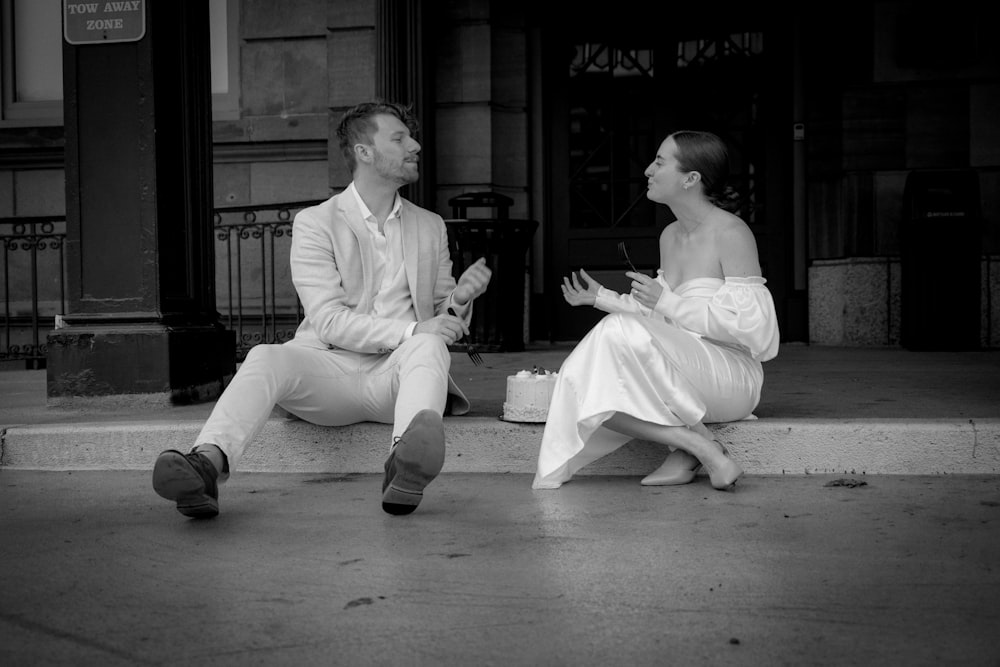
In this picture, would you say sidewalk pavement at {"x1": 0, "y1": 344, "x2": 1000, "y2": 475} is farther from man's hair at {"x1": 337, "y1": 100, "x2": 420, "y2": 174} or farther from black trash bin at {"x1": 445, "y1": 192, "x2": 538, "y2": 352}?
black trash bin at {"x1": 445, "y1": 192, "x2": 538, "y2": 352}

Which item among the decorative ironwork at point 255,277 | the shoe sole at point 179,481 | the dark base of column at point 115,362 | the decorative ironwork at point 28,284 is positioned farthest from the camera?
the decorative ironwork at point 28,284

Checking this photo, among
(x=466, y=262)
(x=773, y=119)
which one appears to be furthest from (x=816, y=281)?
(x=466, y=262)

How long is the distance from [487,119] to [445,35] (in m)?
0.89

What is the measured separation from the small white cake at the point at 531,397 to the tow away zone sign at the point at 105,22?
2794mm

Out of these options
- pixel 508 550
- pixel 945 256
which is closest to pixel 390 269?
pixel 508 550

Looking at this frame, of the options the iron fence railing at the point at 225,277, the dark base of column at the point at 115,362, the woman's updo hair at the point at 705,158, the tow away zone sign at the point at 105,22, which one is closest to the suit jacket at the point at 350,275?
the woman's updo hair at the point at 705,158

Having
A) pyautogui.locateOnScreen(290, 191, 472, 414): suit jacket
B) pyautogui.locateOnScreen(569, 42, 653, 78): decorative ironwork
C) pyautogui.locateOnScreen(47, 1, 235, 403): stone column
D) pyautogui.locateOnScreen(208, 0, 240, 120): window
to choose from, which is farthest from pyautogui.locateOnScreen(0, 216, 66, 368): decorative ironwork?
pyautogui.locateOnScreen(290, 191, 472, 414): suit jacket

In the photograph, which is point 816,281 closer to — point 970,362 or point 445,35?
point 970,362

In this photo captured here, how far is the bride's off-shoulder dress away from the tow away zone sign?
9.79 ft

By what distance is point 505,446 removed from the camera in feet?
15.3

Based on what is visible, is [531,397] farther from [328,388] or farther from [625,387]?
[328,388]

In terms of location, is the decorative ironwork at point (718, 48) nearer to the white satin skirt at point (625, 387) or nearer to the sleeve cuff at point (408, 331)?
the white satin skirt at point (625, 387)

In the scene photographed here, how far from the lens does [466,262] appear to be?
383 inches

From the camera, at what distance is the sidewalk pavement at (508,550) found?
239 cm
